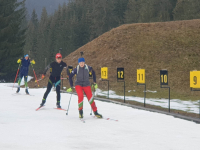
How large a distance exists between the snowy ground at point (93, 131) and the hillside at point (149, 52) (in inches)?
683

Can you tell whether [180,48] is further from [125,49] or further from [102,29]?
[102,29]

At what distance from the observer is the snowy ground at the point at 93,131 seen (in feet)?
25.2

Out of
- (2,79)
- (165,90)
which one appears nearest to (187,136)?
(165,90)

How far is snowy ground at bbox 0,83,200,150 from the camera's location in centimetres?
769

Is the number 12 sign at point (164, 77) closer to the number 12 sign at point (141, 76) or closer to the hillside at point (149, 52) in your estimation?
the number 12 sign at point (141, 76)

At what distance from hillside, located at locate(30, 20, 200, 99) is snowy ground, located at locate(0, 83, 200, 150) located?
1735 centimetres

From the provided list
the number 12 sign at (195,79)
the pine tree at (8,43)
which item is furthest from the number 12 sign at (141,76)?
the pine tree at (8,43)

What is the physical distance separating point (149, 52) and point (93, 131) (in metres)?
31.2

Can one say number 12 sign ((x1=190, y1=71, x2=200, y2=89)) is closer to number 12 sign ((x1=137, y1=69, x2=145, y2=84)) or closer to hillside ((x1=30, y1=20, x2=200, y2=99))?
number 12 sign ((x1=137, y1=69, x2=145, y2=84))

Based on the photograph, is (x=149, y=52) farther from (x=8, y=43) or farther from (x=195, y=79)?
(x=195, y=79)

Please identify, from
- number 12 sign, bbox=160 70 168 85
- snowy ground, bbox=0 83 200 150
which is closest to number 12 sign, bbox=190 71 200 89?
snowy ground, bbox=0 83 200 150

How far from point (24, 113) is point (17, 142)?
5062mm

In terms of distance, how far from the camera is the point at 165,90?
29297mm

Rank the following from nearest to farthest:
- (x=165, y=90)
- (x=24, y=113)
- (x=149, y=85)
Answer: (x=24, y=113), (x=165, y=90), (x=149, y=85)
